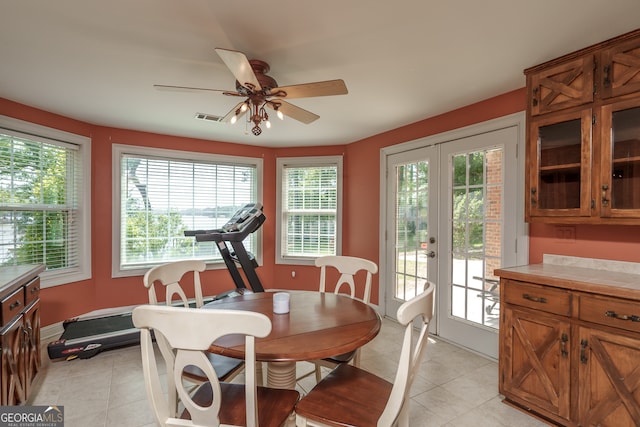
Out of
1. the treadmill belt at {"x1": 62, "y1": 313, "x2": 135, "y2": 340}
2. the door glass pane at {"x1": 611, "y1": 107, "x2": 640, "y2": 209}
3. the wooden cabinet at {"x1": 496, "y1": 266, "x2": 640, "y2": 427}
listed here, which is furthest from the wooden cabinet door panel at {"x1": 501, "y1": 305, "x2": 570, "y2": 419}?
the treadmill belt at {"x1": 62, "y1": 313, "x2": 135, "y2": 340}

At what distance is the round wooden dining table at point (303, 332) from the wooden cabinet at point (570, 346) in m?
1.05

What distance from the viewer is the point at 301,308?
1982mm

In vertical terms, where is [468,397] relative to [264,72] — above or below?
below

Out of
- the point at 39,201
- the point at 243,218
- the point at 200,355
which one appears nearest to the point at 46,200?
the point at 39,201

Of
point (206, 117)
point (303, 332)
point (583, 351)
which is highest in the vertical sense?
point (206, 117)

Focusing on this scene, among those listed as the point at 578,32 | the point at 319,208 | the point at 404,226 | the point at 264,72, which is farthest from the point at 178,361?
the point at 319,208

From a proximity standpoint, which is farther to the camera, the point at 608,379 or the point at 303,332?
the point at 608,379

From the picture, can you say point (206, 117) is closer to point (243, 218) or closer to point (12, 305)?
point (243, 218)

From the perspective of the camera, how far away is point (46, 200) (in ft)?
11.0

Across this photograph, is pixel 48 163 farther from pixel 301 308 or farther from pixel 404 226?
pixel 404 226

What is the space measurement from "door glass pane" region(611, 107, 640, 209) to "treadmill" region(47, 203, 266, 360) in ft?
10.4

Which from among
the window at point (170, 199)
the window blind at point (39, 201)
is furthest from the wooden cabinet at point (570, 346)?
the window blind at point (39, 201)

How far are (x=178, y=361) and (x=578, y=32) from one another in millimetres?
2690

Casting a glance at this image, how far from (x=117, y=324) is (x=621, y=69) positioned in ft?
15.1
